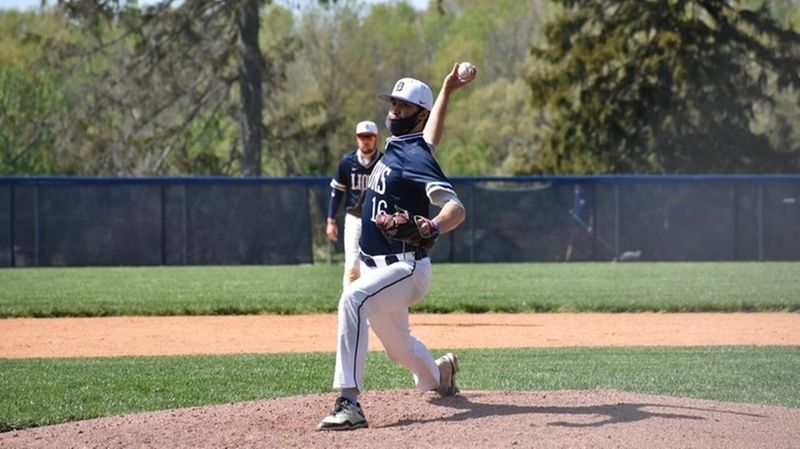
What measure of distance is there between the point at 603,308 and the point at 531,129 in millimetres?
36483

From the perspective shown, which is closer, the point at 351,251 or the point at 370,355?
the point at 370,355

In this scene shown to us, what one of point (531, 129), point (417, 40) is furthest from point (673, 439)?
point (417, 40)

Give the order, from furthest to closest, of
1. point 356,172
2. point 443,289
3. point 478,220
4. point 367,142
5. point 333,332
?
1. point 478,220
2. point 443,289
3. point 333,332
4. point 356,172
5. point 367,142

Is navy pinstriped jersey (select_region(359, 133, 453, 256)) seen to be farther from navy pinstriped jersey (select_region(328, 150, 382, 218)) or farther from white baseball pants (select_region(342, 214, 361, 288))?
navy pinstriped jersey (select_region(328, 150, 382, 218))

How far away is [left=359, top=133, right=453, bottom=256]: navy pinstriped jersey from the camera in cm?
668

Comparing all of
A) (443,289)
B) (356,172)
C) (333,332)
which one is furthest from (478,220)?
(356,172)

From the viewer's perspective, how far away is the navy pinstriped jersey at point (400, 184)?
263 inches

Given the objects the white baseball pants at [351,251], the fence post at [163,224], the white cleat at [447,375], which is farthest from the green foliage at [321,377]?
the fence post at [163,224]

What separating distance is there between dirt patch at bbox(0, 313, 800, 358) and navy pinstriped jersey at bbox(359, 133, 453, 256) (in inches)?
188

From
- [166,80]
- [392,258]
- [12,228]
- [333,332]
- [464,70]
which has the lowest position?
[333,332]

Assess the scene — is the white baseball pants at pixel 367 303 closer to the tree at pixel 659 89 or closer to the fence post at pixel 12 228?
the fence post at pixel 12 228

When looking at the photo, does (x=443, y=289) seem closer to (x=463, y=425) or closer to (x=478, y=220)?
(x=478, y=220)

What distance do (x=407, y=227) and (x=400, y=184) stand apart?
1.42ft

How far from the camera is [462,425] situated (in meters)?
6.64
